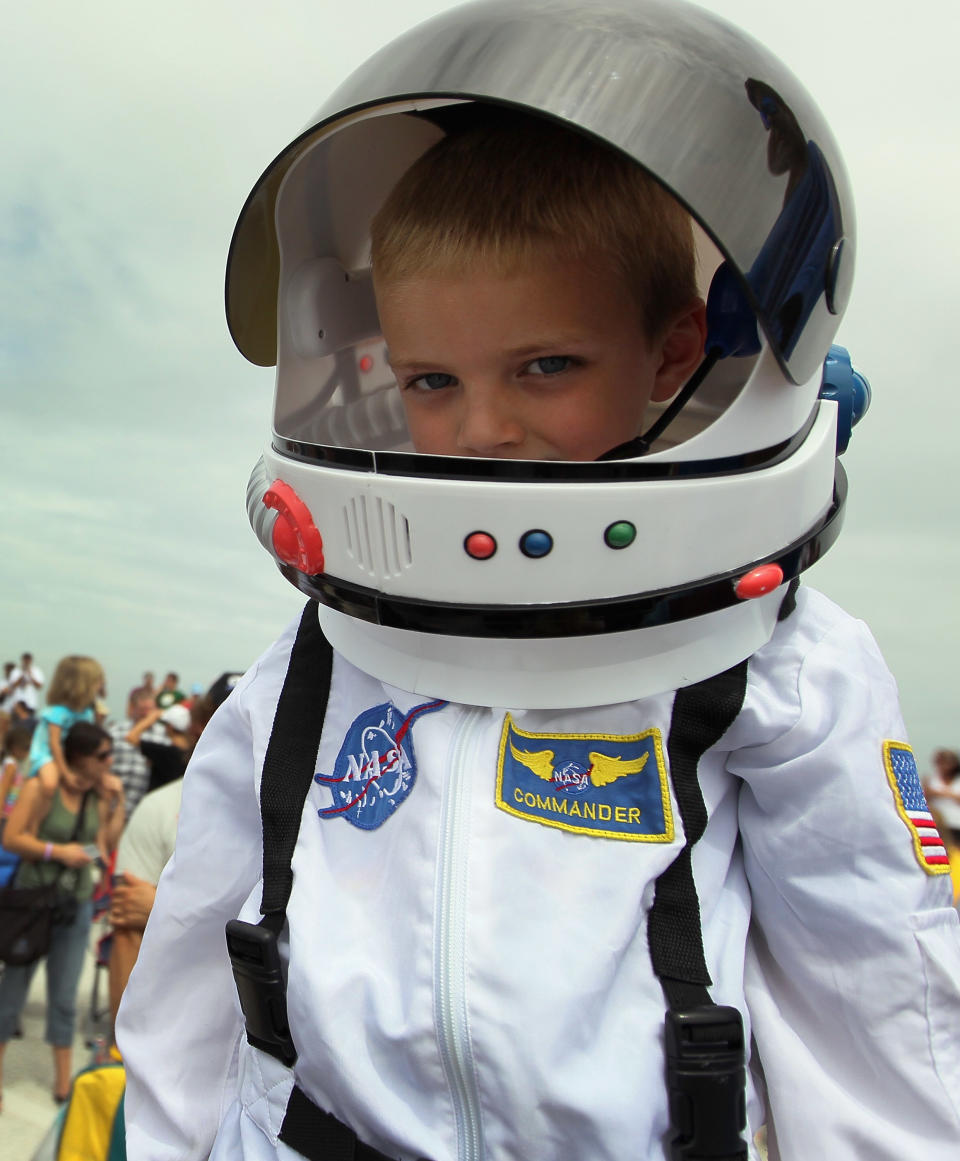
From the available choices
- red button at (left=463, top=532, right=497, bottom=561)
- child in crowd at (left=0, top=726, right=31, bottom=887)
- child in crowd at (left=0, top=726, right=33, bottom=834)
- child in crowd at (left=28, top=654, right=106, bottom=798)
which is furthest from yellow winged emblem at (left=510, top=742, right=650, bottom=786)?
child in crowd at (left=0, top=726, right=33, bottom=834)

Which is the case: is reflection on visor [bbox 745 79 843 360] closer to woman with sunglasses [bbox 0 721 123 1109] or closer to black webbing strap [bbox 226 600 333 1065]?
black webbing strap [bbox 226 600 333 1065]

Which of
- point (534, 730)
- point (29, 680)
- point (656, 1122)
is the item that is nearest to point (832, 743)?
point (534, 730)

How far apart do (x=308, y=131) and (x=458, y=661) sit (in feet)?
1.92

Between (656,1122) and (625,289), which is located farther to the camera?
(625,289)

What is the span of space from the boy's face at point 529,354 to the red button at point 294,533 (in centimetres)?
19

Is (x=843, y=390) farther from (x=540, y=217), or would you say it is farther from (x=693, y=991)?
(x=693, y=991)

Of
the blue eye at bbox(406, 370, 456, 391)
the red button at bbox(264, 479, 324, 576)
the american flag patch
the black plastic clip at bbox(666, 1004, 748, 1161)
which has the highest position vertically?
the blue eye at bbox(406, 370, 456, 391)

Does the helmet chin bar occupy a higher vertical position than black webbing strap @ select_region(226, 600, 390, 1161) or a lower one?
higher

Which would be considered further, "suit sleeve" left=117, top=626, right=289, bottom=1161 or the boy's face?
"suit sleeve" left=117, top=626, right=289, bottom=1161

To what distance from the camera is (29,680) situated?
10.5m

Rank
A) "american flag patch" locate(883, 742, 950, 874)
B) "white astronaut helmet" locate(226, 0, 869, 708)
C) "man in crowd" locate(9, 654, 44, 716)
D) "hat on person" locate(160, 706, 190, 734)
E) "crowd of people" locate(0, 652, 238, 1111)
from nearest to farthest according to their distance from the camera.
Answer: "white astronaut helmet" locate(226, 0, 869, 708)
"american flag patch" locate(883, 742, 950, 874)
"crowd of people" locate(0, 652, 238, 1111)
"hat on person" locate(160, 706, 190, 734)
"man in crowd" locate(9, 654, 44, 716)

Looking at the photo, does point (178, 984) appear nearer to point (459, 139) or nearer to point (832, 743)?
point (832, 743)

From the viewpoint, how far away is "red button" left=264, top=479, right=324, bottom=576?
113cm

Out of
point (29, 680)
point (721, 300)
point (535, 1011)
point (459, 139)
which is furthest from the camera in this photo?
point (29, 680)
